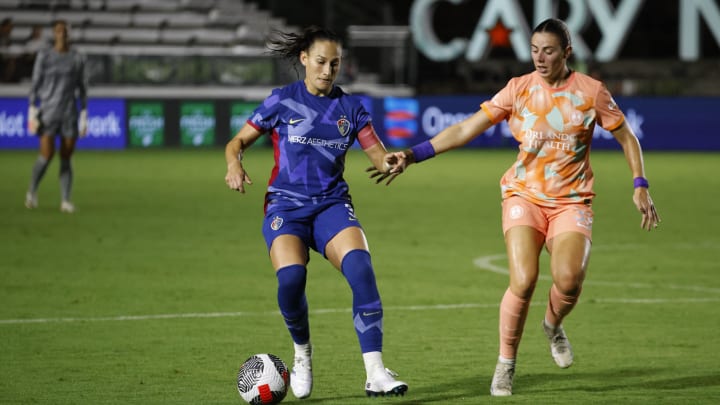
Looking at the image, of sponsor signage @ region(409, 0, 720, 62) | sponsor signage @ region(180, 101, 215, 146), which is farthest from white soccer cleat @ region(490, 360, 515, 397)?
sponsor signage @ region(409, 0, 720, 62)

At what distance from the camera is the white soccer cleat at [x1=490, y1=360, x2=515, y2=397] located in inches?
265

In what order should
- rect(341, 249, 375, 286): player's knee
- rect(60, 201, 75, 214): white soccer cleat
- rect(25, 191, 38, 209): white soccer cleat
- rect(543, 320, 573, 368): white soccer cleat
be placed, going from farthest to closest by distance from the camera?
rect(25, 191, 38, 209): white soccer cleat, rect(60, 201, 75, 214): white soccer cleat, rect(543, 320, 573, 368): white soccer cleat, rect(341, 249, 375, 286): player's knee

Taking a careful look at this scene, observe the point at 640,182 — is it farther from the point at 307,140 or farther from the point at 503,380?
the point at 307,140

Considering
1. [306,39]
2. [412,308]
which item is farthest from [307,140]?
[412,308]

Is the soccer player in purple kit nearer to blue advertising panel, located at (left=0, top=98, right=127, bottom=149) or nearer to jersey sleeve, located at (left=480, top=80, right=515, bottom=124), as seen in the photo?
jersey sleeve, located at (left=480, top=80, right=515, bottom=124)

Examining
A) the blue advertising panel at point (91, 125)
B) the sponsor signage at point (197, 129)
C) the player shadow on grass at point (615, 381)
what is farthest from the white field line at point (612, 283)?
the sponsor signage at point (197, 129)

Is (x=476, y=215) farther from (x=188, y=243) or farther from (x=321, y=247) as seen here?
(x=321, y=247)

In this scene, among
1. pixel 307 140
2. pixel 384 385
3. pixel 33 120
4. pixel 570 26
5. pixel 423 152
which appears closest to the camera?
pixel 384 385

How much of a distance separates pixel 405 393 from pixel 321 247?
86 cm

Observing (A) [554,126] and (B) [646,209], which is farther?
(A) [554,126]

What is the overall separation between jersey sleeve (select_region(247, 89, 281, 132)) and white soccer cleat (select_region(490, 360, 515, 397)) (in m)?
1.70

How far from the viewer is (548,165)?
23.0ft

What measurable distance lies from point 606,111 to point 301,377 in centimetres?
208

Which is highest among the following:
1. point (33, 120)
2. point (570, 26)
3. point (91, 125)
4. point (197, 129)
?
point (33, 120)
